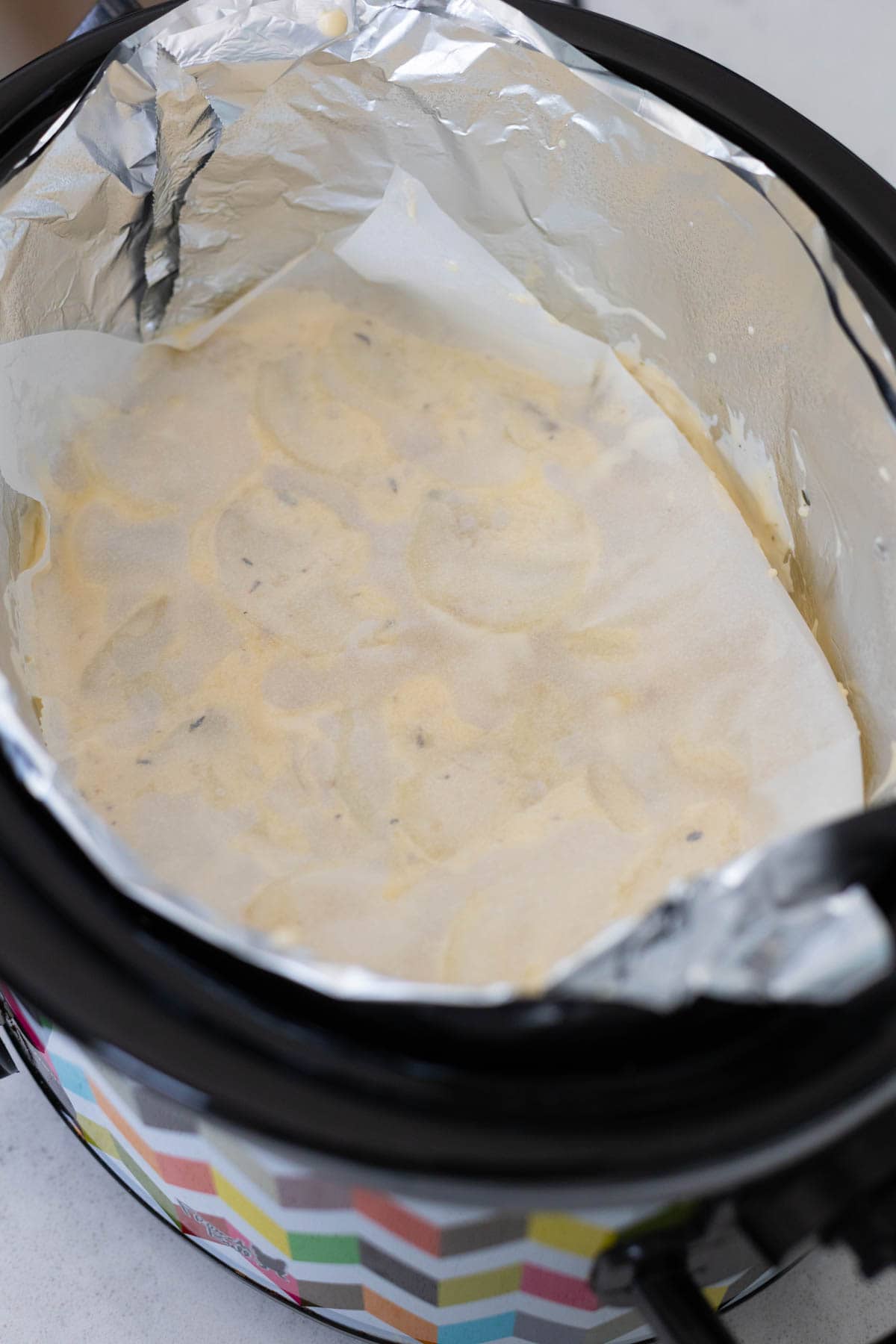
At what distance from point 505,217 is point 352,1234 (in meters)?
0.72

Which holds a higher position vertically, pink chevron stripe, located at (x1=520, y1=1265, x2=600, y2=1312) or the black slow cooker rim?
the black slow cooker rim

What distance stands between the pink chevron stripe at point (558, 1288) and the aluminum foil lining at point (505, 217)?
1.07 feet

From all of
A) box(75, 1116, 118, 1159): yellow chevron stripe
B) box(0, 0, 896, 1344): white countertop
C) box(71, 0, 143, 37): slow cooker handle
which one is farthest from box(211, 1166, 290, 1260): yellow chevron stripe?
box(71, 0, 143, 37): slow cooker handle

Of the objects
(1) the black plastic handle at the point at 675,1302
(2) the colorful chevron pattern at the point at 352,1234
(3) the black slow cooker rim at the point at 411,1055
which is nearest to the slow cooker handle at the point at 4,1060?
(2) the colorful chevron pattern at the point at 352,1234

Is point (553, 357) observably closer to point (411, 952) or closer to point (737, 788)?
point (737, 788)

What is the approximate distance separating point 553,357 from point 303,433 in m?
0.21

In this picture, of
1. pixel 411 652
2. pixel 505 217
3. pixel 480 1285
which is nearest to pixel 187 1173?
pixel 480 1285

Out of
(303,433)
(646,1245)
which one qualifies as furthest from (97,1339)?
(303,433)

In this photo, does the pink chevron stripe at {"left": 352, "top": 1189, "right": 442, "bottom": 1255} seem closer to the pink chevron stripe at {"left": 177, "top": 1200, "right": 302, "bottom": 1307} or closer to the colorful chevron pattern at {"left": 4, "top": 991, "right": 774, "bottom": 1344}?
the colorful chevron pattern at {"left": 4, "top": 991, "right": 774, "bottom": 1344}

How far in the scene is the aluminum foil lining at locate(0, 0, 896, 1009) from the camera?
0.75 m

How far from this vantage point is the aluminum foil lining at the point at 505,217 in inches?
29.5

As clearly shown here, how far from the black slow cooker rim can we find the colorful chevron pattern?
3 cm

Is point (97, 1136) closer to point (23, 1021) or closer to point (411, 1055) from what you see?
point (23, 1021)

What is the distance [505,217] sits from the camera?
0.93m
